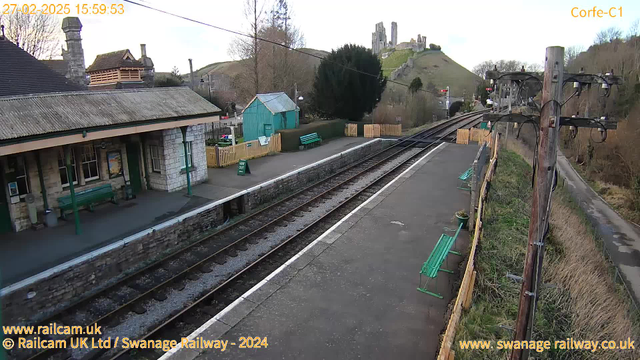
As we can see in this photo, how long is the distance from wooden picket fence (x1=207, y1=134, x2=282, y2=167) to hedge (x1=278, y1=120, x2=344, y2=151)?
493 mm

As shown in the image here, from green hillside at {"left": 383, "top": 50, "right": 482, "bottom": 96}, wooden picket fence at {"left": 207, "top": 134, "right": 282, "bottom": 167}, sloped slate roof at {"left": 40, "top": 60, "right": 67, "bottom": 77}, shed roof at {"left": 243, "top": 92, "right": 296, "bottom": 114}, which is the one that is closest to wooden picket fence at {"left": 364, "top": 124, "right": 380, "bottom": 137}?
shed roof at {"left": 243, "top": 92, "right": 296, "bottom": 114}

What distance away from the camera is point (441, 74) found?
9944 cm

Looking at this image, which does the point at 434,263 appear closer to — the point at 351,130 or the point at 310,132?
the point at 310,132

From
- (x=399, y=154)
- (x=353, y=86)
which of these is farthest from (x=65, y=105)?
(x=353, y=86)

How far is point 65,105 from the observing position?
36.4 feet

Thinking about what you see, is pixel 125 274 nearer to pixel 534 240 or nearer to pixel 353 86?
pixel 534 240

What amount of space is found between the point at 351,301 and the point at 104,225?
7.72m

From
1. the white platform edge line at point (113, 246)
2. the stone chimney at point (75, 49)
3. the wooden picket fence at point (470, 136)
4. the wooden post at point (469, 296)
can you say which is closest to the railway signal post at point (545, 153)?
the wooden post at point (469, 296)

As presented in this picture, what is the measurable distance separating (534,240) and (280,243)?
7.63m

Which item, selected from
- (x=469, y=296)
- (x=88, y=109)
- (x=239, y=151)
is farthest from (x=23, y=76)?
(x=469, y=296)

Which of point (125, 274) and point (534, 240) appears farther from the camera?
point (125, 274)

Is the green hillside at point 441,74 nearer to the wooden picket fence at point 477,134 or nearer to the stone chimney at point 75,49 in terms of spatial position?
the wooden picket fence at point 477,134

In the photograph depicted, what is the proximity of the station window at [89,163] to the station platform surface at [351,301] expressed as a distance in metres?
8.03

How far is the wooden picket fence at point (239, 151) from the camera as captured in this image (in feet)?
59.8
